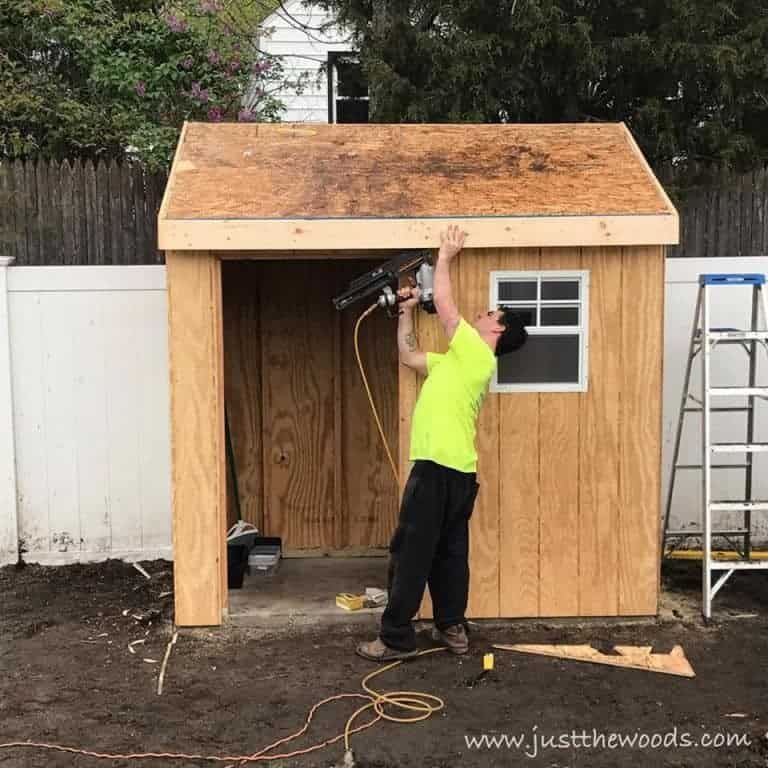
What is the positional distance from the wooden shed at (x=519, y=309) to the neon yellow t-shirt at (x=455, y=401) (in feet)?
1.40

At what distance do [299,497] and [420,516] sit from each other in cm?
222

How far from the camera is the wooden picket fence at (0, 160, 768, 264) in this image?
667 cm

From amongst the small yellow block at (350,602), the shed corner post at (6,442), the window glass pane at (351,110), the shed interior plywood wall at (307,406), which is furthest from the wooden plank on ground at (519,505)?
the window glass pane at (351,110)

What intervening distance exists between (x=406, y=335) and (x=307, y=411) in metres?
1.90

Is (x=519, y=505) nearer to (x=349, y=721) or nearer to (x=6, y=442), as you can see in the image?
(x=349, y=721)

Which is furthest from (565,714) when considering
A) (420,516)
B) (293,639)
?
(293,639)

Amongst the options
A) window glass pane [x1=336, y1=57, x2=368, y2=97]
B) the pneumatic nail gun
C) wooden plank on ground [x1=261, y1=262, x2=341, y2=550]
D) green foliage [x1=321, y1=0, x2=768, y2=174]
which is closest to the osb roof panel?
the pneumatic nail gun

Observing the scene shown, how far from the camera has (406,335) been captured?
515cm

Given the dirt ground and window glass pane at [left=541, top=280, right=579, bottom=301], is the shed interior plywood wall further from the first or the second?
window glass pane at [left=541, top=280, right=579, bottom=301]

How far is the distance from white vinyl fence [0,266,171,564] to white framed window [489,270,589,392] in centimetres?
253

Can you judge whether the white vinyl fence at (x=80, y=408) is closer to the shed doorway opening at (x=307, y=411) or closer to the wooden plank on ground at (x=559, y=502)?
the shed doorway opening at (x=307, y=411)

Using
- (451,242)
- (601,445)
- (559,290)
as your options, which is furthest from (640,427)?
(451,242)

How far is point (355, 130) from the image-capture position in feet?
19.9

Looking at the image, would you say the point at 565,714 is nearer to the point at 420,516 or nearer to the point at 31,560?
the point at 420,516
